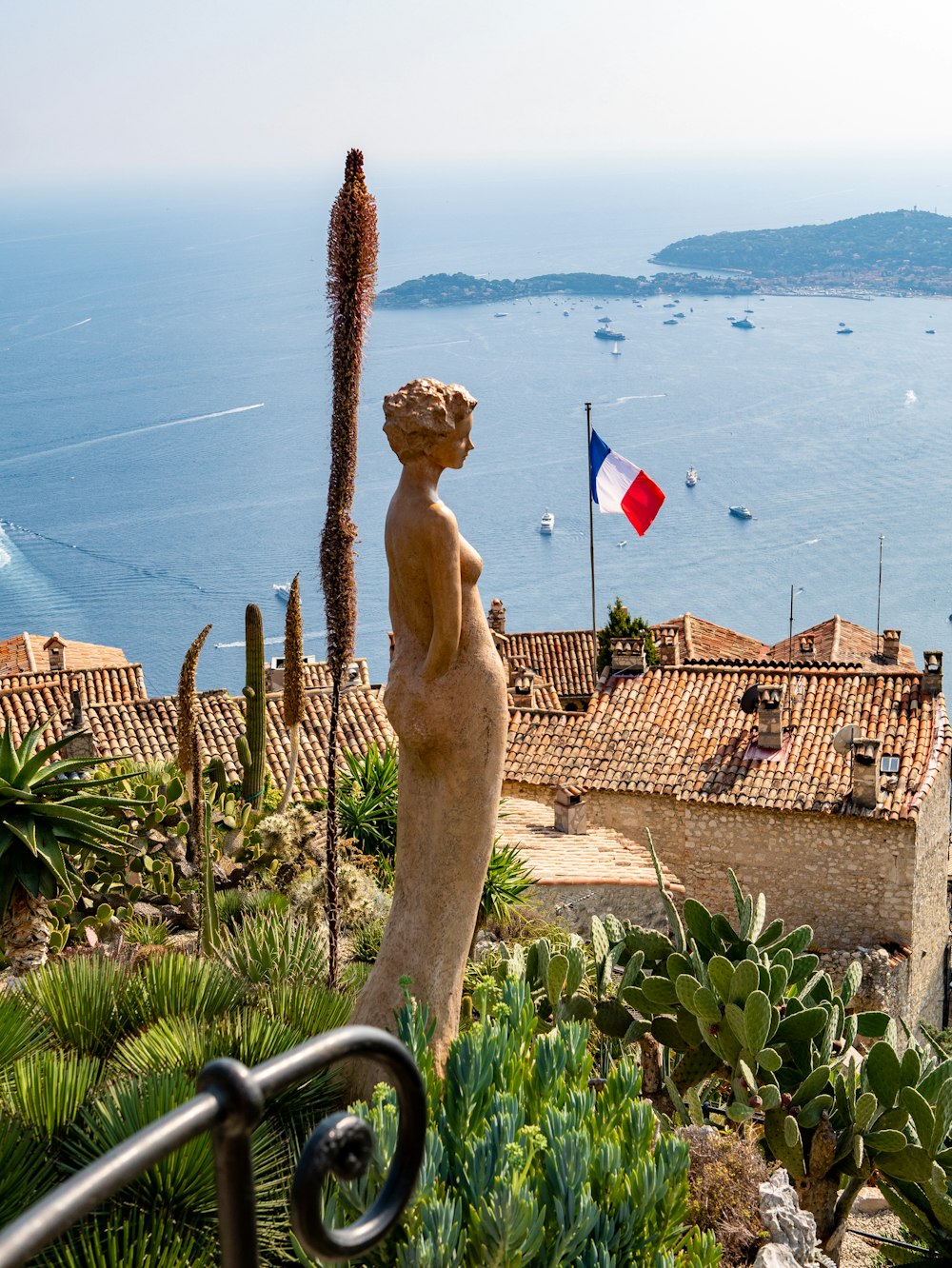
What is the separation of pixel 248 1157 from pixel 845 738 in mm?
20861

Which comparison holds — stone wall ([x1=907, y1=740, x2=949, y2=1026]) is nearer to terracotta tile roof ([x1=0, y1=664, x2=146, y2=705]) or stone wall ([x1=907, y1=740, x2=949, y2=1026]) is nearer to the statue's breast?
terracotta tile roof ([x1=0, y1=664, x2=146, y2=705])

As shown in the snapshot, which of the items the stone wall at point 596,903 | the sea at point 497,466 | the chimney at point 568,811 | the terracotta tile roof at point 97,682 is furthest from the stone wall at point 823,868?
the sea at point 497,466

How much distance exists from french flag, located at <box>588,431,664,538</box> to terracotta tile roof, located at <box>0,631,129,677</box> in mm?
12398

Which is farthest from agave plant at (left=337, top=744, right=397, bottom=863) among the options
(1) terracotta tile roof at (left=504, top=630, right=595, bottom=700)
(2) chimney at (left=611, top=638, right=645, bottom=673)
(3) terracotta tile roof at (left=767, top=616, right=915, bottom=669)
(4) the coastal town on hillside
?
(3) terracotta tile roof at (left=767, top=616, right=915, bottom=669)

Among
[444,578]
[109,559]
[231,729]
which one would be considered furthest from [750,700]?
[109,559]

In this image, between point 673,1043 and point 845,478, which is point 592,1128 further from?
point 845,478

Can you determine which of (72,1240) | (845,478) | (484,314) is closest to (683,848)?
(72,1240)

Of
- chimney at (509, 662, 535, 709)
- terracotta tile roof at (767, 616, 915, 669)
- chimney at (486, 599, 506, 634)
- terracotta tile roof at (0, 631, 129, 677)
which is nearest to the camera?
chimney at (509, 662, 535, 709)

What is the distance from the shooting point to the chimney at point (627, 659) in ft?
80.4

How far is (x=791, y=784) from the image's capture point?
21.8 metres

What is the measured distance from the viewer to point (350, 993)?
704 cm

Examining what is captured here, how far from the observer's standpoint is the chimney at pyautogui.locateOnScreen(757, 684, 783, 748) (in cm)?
2238

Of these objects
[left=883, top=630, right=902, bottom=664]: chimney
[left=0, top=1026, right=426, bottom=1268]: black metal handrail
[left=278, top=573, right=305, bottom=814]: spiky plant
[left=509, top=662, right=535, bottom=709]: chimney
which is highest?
[left=0, top=1026, right=426, bottom=1268]: black metal handrail

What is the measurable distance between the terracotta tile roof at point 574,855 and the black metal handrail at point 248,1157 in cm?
1165
